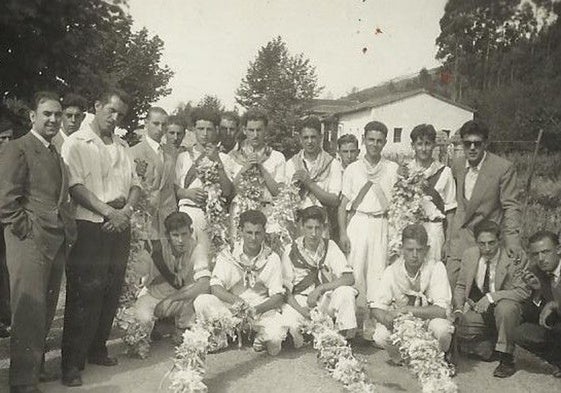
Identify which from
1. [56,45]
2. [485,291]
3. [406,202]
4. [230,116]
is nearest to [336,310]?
[406,202]

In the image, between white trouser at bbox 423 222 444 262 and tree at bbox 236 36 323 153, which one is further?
tree at bbox 236 36 323 153

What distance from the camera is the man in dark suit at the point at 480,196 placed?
6.42m

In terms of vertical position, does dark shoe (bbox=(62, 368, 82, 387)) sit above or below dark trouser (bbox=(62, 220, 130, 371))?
below

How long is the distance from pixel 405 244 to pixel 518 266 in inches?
46.2

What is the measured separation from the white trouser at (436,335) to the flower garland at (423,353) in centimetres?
11

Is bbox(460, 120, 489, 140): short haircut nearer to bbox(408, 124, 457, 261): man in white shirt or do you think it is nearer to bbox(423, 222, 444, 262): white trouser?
bbox(408, 124, 457, 261): man in white shirt

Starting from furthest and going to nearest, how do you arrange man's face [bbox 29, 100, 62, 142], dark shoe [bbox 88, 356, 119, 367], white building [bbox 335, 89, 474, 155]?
white building [bbox 335, 89, 474, 155]
dark shoe [bbox 88, 356, 119, 367]
man's face [bbox 29, 100, 62, 142]

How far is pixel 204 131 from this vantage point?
22.2ft

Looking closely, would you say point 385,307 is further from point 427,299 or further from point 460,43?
point 460,43

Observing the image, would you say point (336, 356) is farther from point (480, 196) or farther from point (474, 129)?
point (474, 129)

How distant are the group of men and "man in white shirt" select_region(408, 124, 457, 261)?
0.02 metres

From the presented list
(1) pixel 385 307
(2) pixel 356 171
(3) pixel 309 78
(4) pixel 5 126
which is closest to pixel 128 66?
(4) pixel 5 126

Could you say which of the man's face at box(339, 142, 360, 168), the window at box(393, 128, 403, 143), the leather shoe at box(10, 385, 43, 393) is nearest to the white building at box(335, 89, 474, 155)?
the window at box(393, 128, 403, 143)

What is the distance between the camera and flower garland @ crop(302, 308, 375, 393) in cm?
494
